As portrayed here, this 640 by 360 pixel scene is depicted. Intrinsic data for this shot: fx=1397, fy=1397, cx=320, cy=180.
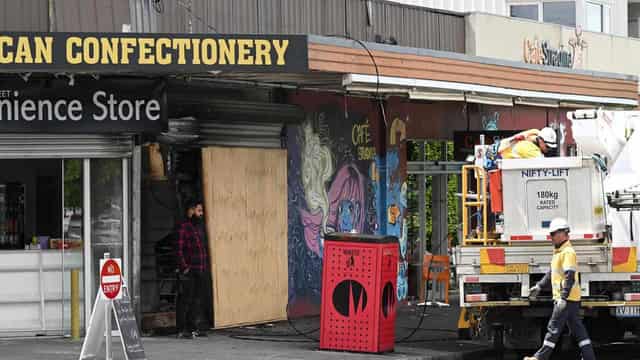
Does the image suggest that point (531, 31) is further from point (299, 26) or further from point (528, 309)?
point (528, 309)

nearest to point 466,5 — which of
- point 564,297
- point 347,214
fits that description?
point 347,214

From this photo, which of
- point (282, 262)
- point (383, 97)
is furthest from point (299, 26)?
point (282, 262)

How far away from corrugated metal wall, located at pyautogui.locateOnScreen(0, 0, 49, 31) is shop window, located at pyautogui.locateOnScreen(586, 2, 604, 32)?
16.5 metres

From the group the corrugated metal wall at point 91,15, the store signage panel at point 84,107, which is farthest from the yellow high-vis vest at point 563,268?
the corrugated metal wall at point 91,15

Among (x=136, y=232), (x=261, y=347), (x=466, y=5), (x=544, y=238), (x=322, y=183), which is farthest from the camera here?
(x=466, y=5)

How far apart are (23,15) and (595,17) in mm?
17271

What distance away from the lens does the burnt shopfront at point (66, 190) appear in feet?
60.4

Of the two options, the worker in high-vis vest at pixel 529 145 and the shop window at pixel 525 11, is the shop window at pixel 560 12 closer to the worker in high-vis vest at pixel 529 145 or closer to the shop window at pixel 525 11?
the shop window at pixel 525 11

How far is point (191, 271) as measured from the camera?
19.3 meters

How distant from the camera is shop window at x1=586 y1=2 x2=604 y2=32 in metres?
31.8

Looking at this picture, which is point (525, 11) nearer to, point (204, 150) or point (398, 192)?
point (398, 192)

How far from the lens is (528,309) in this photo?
1695cm

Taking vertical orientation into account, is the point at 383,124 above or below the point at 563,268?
above

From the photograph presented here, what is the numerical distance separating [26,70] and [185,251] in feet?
11.8
